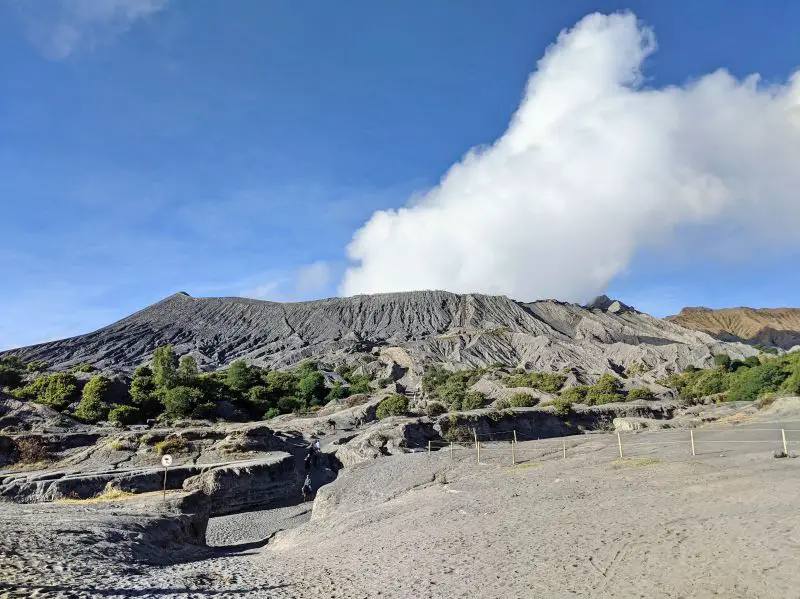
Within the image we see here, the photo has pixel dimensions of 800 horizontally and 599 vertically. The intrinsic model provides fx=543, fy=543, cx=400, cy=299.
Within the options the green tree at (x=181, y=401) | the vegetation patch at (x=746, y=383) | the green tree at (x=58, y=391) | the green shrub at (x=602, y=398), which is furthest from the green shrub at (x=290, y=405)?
the vegetation patch at (x=746, y=383)

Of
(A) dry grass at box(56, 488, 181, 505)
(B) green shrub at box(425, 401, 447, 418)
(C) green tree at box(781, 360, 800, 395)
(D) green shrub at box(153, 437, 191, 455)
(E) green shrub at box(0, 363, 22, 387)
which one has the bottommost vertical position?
(A) dry grass at box(56, 488, 181, 505)

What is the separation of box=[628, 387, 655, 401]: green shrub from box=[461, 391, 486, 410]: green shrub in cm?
1403

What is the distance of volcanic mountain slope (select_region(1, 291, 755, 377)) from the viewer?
89.4 meters

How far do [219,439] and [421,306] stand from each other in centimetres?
10382

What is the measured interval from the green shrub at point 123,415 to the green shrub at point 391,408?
65.0ft

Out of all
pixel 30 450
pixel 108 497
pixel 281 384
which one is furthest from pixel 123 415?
pixel 108 497

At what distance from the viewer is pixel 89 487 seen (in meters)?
20.9

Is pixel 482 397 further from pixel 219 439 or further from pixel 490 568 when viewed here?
pixel 490 568

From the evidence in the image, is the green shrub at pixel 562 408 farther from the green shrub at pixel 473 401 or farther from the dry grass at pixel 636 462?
the dry grass at pixel 636 462

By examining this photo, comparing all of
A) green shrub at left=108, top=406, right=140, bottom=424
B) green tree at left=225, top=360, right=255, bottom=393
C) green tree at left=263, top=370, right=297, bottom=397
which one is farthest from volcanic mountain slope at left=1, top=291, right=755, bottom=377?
green shrub at left=108, top=406, right=140, bottom=424

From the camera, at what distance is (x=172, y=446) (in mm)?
29141

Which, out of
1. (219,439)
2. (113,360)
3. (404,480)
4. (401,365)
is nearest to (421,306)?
(401,365)

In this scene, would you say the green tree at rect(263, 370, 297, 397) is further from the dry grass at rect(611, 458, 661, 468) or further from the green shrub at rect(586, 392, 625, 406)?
the dry grass at rect(611, 458, 661, 468)

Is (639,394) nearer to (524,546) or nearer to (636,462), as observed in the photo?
(636,462)
